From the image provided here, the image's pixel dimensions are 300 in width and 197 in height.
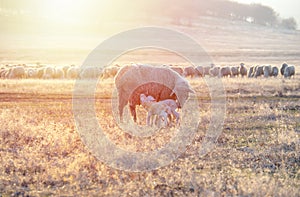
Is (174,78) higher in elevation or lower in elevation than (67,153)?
higher

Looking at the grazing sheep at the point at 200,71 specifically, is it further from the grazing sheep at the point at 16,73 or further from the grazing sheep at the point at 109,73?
the grazing sheep at the point at 16,73

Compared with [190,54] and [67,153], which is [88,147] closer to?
[67,153]

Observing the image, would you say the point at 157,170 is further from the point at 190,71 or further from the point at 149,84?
the point at 190,71

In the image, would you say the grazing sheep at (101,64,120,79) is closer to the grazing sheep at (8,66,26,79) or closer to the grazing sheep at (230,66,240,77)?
the grazing sheep at (8,66,26,79)

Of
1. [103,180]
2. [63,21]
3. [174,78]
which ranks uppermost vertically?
[63,21]

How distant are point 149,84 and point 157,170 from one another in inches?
140

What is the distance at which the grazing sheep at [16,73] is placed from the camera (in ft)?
90.6

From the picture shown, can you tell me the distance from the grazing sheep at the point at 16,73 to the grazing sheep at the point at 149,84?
18.1 metres

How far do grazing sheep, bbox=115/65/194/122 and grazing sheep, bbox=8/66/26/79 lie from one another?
1807 centimetres

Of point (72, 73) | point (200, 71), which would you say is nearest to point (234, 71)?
point (200, 71)

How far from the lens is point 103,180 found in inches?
282

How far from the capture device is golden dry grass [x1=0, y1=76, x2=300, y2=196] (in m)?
6.76

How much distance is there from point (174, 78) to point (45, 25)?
68.8 meters

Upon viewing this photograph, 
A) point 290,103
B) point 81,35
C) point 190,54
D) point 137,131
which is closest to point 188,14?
point 81,35
